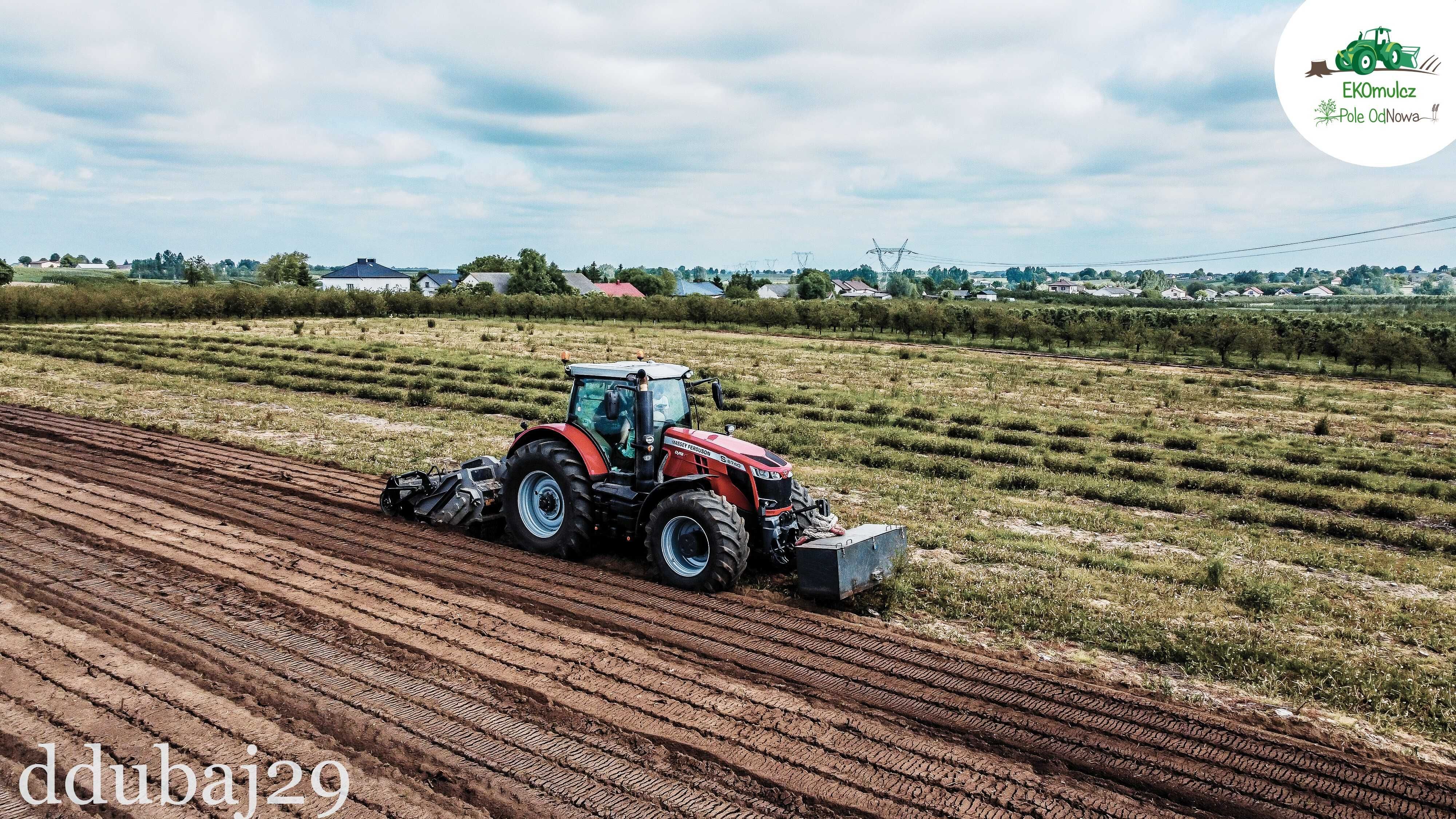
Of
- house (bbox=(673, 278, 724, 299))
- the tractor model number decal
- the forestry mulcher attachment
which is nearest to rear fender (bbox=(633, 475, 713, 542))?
the forestry mulcher attachment

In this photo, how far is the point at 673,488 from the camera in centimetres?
1053

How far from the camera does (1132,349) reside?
5009 centimetres

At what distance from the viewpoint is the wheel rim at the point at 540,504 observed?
11.7 meters

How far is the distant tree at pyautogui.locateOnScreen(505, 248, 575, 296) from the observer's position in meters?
102

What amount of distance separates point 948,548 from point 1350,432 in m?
18.6

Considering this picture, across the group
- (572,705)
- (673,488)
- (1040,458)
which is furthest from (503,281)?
(572,705)

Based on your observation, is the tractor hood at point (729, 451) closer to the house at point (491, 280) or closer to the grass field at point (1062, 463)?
the grass field at point (1062, 463)

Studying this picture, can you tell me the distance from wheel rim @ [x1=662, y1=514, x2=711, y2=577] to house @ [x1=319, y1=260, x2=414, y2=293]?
12419 centimetres

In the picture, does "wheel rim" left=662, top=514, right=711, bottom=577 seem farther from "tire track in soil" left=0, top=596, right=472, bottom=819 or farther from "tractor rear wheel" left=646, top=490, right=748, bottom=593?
"tire track in soil" left=0, top=596, right=472, bottom=819

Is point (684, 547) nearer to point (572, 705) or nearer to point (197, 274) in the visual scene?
point (572, 705)

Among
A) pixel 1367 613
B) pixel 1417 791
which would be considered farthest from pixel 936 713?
pixel 1367 613

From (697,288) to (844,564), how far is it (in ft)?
437

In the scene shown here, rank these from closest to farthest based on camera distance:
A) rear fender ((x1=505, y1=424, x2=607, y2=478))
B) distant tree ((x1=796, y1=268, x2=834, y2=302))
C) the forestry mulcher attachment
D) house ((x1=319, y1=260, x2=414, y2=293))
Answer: the forestry mulcher attachment
rear fender ((x1=505, y1=424, x2=607, y2=478))
distant tree ((x1=796, y1=268, x2=834, y2=302))
house ((x1=319, y1=260, x2=414, y2=293))

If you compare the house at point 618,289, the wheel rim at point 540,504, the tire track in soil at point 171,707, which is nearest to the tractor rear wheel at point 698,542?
the wheel rim at point 540,504
